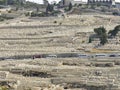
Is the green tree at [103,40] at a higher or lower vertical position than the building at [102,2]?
higher

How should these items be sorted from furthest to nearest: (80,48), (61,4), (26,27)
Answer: (61,4) → (26,27) → (80,48)

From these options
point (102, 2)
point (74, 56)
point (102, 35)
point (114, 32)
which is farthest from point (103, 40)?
point (102, 2)

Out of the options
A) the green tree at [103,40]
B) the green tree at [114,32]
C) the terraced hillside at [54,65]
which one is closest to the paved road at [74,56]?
the terraced hillside at [54,65]

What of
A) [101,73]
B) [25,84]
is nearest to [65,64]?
[101,73]

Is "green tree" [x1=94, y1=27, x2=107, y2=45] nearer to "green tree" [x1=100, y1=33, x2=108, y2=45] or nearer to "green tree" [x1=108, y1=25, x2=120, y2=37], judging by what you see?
"green tree" [x1=100, y1=33, x2=108, y2=45]

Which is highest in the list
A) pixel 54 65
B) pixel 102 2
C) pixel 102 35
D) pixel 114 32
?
pixel 54 65

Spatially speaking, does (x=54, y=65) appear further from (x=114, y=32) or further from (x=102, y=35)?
(x=114, y=32)

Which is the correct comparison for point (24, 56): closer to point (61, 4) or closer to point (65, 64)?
point (65, 64)

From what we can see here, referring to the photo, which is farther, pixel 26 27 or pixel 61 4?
pixel 61 4

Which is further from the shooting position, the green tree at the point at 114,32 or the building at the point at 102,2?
the building at the point at 102,2

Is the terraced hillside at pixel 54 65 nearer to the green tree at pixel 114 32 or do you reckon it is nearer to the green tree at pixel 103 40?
the green tree at pixel 103 40

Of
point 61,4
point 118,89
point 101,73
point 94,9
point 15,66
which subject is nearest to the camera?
point 118,89
